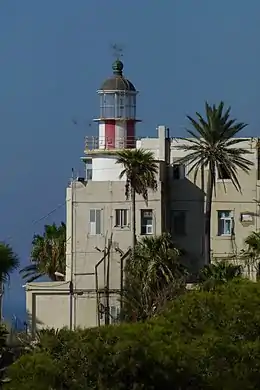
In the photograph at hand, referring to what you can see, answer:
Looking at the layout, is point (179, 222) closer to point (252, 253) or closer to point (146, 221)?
point (146, 221)

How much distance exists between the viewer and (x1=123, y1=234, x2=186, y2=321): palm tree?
82.6 meters

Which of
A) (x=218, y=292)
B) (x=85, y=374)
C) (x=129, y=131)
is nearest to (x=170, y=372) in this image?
(x=85, y=374)

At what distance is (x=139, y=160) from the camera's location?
278 ft

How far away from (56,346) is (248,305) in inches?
275

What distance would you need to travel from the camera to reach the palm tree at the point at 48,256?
93438 mm

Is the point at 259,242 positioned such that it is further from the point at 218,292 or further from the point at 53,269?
the point at 218,292

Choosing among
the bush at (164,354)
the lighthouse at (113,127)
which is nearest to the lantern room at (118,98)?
the lighthouse at (113,127)

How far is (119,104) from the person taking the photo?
9300cm

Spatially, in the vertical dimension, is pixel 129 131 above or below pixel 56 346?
above

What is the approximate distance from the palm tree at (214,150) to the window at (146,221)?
2653 mm

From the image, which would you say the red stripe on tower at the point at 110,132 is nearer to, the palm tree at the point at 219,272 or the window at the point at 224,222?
the window at the point at 224,222

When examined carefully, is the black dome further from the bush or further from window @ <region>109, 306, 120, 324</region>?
the bush

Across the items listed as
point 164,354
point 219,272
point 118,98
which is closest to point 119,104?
point 118,98

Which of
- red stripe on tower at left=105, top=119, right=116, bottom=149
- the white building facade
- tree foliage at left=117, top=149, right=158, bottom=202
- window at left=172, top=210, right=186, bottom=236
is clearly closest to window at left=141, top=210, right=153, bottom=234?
the white building facade
